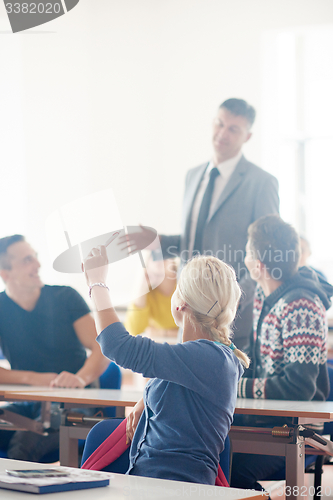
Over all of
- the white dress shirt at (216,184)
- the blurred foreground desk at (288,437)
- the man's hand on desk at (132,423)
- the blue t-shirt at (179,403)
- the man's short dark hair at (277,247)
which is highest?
the white dress shirt at (216,184)

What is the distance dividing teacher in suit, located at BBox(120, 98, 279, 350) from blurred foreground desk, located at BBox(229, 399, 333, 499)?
2.24ft

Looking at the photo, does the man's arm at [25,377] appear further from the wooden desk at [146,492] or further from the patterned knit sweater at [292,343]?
the wooden desk at [146,492]

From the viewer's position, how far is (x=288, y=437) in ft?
4.42

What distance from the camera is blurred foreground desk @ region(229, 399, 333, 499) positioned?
1.32 m

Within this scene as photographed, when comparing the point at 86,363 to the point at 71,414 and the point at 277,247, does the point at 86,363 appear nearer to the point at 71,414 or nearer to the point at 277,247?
the point at 71,414

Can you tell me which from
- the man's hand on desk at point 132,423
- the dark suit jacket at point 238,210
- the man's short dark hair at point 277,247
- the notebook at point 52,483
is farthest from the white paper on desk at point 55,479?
the dark suit jacket at point 238,210

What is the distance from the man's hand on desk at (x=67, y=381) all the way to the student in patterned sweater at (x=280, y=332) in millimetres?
616

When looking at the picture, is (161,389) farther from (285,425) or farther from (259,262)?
(259,262)

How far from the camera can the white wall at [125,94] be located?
2576 mm

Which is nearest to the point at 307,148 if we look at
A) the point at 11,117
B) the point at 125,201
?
the point at 125,201

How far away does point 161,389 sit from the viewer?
42.8 inches

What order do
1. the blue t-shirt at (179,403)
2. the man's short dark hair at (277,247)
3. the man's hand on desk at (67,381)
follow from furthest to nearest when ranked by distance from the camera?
the man's hand on desk at (67,381)
the man's short dark hair at (277,247)
the blue t-shirt at (179,403)

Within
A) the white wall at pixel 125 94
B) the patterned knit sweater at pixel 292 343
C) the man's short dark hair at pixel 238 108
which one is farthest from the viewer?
the white wall at pixel 125 94

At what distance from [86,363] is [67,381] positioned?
16cm
